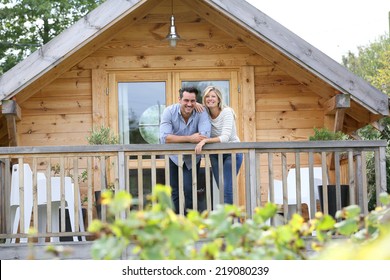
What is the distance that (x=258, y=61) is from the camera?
338 inches

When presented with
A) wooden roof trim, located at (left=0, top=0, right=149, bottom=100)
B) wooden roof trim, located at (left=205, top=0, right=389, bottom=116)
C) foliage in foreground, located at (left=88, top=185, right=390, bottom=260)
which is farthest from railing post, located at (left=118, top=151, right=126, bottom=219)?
foliage in foreground, located at (left=88, top=185, right=390, bottom=260)

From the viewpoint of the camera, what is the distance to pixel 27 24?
20.2m

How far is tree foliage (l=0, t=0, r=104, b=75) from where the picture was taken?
766 inches

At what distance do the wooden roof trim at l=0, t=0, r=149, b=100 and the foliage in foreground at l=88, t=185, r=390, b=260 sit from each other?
223 inches

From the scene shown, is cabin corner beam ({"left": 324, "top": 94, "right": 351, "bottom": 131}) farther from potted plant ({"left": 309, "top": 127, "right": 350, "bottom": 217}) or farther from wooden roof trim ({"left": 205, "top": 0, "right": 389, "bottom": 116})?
potted plant ({"left": 309, "top": 127, "right": 350, "bottom": 217})

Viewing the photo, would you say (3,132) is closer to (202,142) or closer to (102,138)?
(102,138)

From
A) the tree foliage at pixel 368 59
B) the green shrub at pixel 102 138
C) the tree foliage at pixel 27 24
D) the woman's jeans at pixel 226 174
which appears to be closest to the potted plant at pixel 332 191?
the woman's jeans at pixel 226 174

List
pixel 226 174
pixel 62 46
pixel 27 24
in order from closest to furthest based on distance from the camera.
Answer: pixel 226 174, pixel 62 46, pixel 27 24

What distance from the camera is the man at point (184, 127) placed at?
22.3 ft

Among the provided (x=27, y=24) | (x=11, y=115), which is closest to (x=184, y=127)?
(x=11, y=115)

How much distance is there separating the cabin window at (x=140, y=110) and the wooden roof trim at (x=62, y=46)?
1142 mm

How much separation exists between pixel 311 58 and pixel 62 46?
93.9 inches

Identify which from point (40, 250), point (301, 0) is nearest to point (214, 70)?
point (40, 250)

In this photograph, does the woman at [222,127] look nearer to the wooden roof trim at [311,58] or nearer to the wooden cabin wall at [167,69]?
the wooden roof trim at [311,58]
